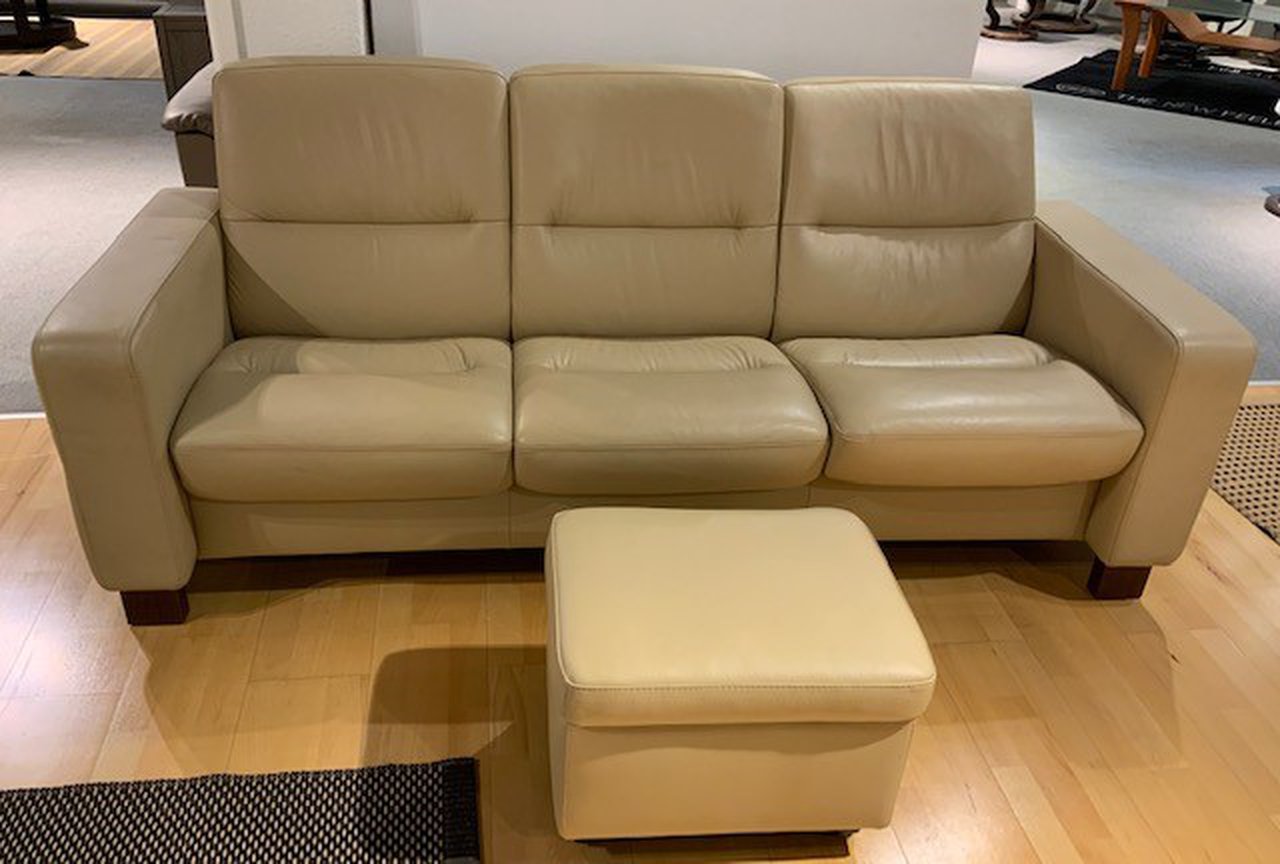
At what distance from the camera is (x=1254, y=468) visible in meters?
2.77

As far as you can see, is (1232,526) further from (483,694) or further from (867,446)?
(483,694)

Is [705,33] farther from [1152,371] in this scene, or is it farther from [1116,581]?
[1116,581]

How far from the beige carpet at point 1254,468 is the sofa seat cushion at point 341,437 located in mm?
1721

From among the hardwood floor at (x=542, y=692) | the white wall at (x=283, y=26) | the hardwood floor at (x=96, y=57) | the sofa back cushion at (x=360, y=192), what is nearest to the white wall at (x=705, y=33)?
the white wall at (x=283, y=26)

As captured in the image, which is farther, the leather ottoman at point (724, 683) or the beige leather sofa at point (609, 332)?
the beige leather sofa at point (609, 332)

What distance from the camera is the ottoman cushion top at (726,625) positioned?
1.49 m

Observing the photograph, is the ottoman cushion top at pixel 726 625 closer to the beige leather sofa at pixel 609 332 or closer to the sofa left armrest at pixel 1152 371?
the beige leather sofa at pixel 609 332

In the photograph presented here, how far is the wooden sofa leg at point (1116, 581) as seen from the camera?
229 cm

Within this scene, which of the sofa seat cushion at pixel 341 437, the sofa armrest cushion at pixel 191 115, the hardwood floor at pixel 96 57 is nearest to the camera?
the sofa seat cushion at pixel 341 437

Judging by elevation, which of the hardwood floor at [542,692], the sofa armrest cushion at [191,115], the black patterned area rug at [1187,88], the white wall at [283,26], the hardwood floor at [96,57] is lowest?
the hardwood floor at [542,692]

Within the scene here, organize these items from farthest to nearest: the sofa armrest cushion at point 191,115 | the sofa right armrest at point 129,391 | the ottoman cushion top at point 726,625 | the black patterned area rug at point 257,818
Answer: the sofa armrest cushion at point 191,115, the sofa right armrest at point 129,391, the black patterned area rug at point 257,818, the ottoman cushion top at point 726,625

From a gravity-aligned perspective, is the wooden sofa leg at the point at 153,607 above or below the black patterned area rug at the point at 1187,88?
below

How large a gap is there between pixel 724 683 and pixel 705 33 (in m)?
2.07

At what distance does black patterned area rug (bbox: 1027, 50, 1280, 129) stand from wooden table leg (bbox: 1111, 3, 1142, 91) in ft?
0.19
